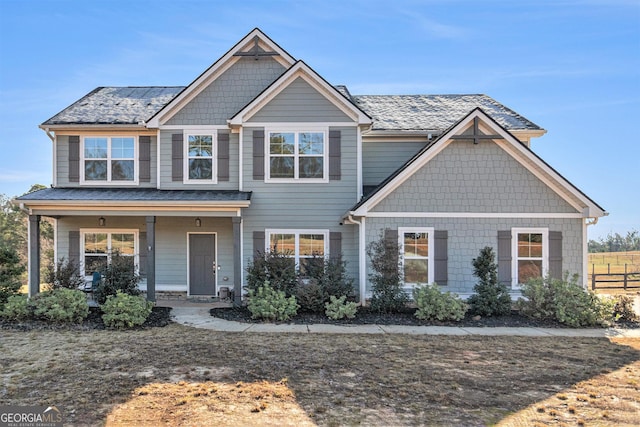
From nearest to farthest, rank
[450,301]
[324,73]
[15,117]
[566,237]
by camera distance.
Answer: [450,301]
[566,237]
[324,73]
[15,117]

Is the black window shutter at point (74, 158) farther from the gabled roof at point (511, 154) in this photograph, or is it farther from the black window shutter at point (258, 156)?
the gabled roof at point (511, 154)

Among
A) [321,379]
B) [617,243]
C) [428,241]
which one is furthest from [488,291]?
[617,243]

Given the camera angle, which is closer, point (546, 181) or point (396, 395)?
point (396, 395)

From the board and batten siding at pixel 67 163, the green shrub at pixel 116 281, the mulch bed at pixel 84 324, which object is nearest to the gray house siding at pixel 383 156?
the board and batten siding at pixel 67 163

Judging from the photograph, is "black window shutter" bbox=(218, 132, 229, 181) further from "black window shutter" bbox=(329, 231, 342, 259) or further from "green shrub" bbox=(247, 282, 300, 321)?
"green shrub" bbox=(247, 282, 300, 321)

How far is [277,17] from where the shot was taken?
13508 millimetres

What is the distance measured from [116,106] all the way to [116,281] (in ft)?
24.0

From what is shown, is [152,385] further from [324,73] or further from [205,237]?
[324,73]

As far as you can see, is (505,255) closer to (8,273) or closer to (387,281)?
(387,281)

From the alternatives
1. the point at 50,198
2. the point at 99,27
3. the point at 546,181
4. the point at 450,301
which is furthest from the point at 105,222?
the point at 546,181

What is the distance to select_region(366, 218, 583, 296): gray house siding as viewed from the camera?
38.2ft

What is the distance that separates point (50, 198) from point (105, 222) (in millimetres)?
2160

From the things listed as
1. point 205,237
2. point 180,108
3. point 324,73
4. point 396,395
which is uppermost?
point 324,73

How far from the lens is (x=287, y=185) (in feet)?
42.4
